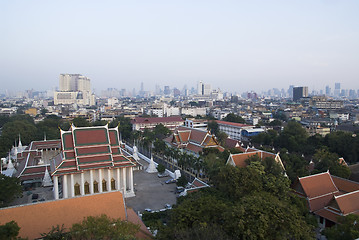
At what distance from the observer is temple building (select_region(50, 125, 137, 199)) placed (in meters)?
24.6

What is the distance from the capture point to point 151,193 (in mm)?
28031

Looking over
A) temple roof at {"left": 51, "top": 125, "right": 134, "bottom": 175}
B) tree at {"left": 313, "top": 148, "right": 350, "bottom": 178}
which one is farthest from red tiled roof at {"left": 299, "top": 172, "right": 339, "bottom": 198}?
temple roof at {"left": 51, "top": 125, "right": 134, "bottom": 175}

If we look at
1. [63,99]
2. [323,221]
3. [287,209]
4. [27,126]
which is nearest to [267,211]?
[287,209]

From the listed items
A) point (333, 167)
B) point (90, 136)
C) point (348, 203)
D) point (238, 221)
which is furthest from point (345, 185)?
point (90, 136)

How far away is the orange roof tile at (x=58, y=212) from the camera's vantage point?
14.9m

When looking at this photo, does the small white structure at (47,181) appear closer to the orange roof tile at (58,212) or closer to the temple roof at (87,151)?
the temple roof at (87,151)

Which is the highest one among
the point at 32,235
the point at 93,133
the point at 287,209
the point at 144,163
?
the point at 93,133

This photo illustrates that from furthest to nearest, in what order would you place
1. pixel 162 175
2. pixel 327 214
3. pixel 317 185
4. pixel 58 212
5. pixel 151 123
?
1. pixel 151 123
2. pixel 162 175
3. pixel 317 185
4. pixel 327 214
5. pixel 58 212

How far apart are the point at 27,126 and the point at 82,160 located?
35573 mm

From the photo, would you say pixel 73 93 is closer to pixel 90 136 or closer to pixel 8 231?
pixel 90 136

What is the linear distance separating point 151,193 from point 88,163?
689 centimetres

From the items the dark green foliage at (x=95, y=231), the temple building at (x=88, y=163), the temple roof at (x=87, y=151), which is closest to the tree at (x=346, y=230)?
the dark green foliage at (x=95, y=231)

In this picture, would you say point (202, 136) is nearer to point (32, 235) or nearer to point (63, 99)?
point (32, 235)

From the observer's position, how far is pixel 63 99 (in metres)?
158
